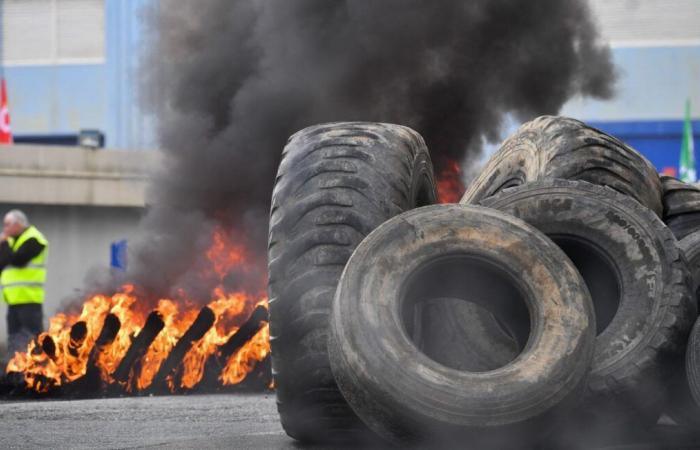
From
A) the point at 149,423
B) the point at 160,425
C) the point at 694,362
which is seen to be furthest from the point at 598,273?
the point at 149,423

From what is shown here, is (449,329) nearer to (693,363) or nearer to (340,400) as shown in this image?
(340,400)

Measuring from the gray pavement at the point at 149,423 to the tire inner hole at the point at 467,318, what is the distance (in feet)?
2.76

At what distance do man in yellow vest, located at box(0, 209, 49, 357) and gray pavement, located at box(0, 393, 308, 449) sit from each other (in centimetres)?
416

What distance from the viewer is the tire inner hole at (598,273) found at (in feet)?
19.2

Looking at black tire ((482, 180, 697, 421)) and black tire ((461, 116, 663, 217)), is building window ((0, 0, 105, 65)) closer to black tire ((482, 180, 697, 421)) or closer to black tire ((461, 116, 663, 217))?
black tire ((461, 116, 663, 217))

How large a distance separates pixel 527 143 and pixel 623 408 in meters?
2.58

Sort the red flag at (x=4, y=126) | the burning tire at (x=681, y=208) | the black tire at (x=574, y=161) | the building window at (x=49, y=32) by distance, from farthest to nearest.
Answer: the building window at (x=49, y=32)
the red flag at (x=4, y=126)
the burning tire at (x=681, y=208)
the black tire at (x=574, y=161)

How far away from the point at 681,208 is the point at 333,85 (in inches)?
231

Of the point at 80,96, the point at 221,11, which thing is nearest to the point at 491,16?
the point at 221,11

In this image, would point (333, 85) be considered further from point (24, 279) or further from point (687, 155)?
point (687, 155)

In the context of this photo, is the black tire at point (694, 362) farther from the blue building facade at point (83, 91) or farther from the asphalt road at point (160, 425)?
the blue building facade at point (83, 91)

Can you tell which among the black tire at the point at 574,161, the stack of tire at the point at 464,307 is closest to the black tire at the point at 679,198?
the black tire at the point at 574,161

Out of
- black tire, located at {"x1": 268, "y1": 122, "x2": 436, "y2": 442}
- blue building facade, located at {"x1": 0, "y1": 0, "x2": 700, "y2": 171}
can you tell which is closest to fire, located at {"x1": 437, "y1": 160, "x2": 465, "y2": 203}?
black tire, located at {"x1": 268, "y1": 122, "x2": 436, "y2": 442}

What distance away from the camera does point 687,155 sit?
85.8 ft
